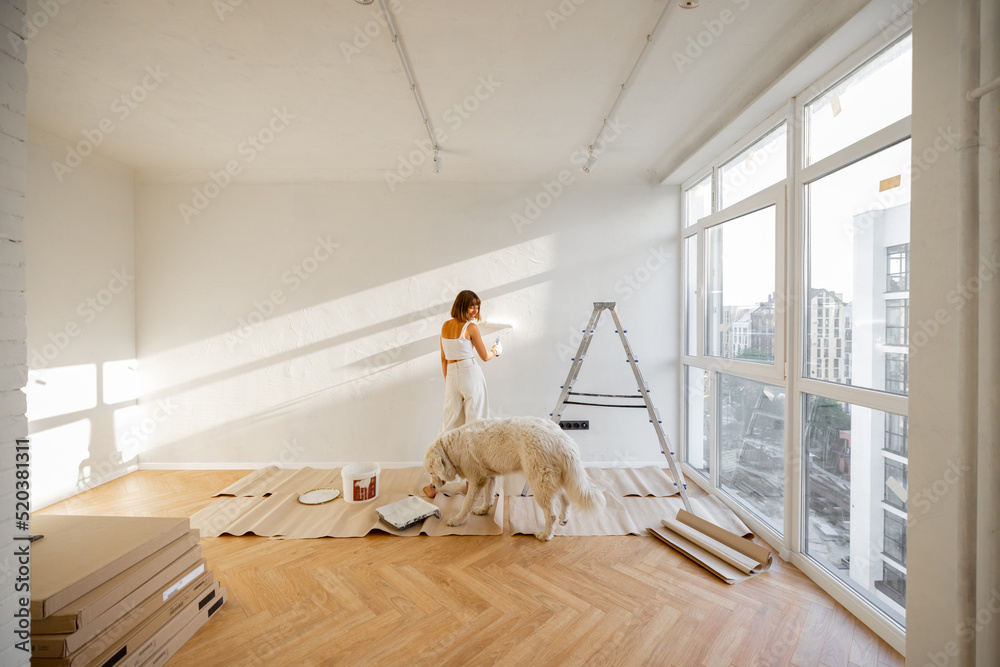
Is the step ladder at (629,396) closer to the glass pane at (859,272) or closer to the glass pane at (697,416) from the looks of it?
the glass pane at (697,416)

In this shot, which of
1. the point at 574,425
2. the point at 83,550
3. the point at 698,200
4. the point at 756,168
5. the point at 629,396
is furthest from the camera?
the point at 574,425

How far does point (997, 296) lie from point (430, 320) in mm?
3757

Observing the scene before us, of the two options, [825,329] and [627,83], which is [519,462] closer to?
[825,329]

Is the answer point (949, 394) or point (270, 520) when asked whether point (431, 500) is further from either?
point (949, 394)

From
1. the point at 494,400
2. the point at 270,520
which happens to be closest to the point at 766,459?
the point at 494,400

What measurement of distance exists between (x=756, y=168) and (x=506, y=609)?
3.28 meters

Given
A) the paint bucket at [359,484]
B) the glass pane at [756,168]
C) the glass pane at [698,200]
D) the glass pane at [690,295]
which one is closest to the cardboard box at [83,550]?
the paint bucket at [359,484]

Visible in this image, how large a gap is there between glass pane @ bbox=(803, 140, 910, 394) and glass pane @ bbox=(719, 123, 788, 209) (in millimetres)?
398

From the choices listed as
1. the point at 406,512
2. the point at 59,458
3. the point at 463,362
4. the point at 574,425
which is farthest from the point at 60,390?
the point at 574,425

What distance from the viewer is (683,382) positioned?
4180mm

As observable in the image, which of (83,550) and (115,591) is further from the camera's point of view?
(83,550)

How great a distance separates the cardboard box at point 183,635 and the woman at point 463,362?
1645 millimetres

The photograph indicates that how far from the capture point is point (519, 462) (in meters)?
2.77

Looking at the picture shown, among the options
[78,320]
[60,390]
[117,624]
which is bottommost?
[117,624]
